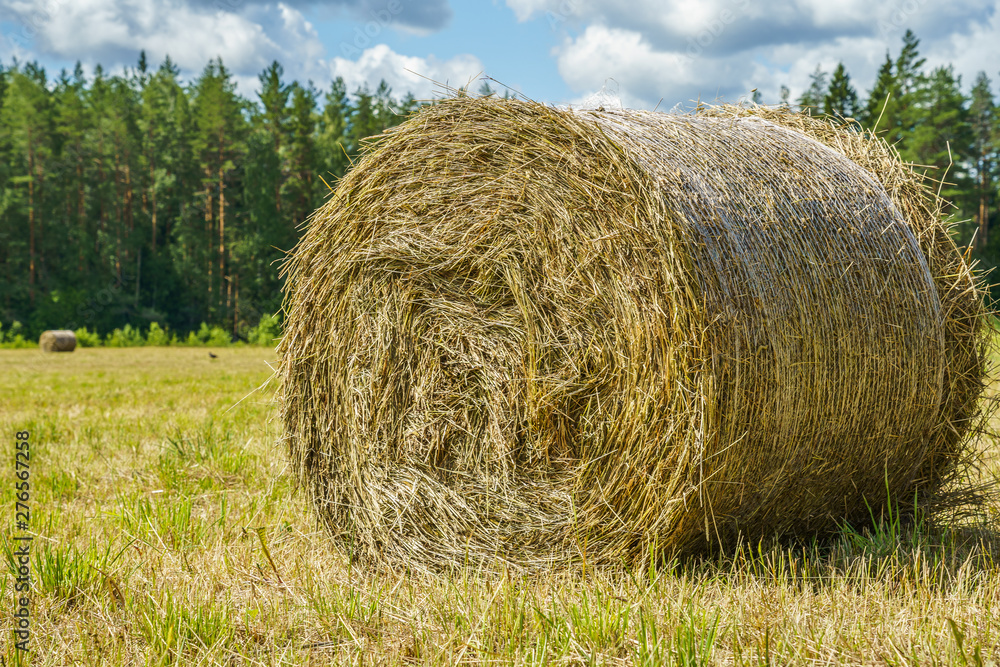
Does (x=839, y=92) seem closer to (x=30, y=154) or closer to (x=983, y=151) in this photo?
(x=983, y=151)

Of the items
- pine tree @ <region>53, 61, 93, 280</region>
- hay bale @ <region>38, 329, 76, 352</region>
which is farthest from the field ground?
pine tree @ <region>53, 61, 93, 280</region>

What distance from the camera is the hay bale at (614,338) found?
324cm

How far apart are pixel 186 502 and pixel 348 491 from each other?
0.85 meters

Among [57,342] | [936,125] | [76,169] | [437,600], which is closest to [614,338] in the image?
[437,600]

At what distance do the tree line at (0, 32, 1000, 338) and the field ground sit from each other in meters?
35.2

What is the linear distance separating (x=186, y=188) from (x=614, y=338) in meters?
46.2

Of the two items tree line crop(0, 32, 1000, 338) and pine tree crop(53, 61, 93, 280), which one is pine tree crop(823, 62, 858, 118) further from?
pine tree crop(53, 61, 93, 280)

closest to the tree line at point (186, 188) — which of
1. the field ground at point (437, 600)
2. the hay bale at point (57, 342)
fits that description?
the hay bale at point (57, 342)

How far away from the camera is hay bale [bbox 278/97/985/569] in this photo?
3.24 meters

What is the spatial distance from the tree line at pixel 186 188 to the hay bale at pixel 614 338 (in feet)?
116

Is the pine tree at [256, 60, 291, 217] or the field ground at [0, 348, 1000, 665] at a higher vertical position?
the pine tree at [256, 60, 291, 217]

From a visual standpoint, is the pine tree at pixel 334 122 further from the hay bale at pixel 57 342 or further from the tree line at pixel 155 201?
the hay bale at pixel 57 342

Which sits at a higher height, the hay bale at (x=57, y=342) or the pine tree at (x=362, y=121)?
the pine tree at (x=362, y=121)

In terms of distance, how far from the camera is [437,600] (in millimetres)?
3197
